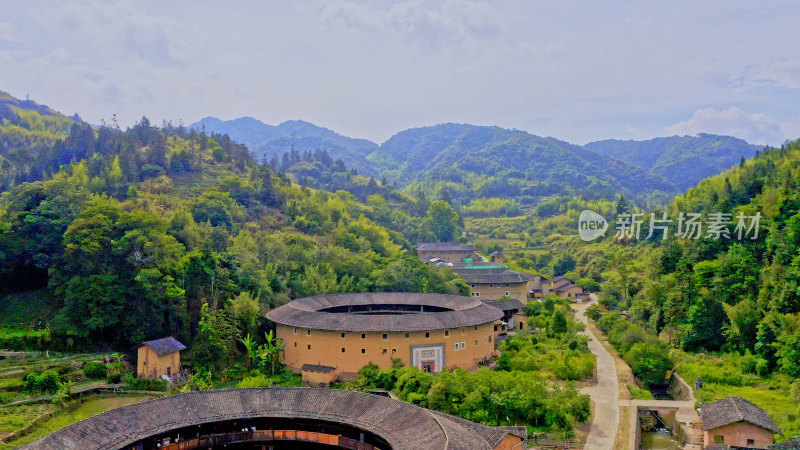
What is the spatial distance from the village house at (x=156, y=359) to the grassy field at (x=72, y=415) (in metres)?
1.87

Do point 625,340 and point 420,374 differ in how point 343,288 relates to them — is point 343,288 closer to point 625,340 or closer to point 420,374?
point 420,374

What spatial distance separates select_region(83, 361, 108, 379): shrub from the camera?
24188 millimetres

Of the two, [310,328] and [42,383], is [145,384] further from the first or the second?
[310,328]

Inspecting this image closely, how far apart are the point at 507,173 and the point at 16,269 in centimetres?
13597

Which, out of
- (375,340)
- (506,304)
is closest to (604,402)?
(375,340)

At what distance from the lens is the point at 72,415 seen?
829 inches

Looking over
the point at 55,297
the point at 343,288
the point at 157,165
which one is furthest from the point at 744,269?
the point at 157,165

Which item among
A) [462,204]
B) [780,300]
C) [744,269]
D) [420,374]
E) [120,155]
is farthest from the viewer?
[462,204]

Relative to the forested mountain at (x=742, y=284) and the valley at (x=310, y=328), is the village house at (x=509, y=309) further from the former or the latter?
the forested mountain at (x=742, y=284)

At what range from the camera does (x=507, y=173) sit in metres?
156

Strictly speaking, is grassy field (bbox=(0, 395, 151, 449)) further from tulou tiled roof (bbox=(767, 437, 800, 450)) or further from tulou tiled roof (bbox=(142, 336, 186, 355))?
tulou tiled roof (bbox=(767, 437, 800, 450))

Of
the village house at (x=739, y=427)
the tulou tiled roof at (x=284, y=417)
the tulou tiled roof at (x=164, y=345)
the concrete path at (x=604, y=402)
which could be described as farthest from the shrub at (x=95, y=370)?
the village house at (x=739, y=427)

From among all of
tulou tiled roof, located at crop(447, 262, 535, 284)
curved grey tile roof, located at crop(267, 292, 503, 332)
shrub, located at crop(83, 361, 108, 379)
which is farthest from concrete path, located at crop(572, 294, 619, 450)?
shrub, located at crop(83, 361, 108, 379)

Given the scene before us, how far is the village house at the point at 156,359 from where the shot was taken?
82.8ft
